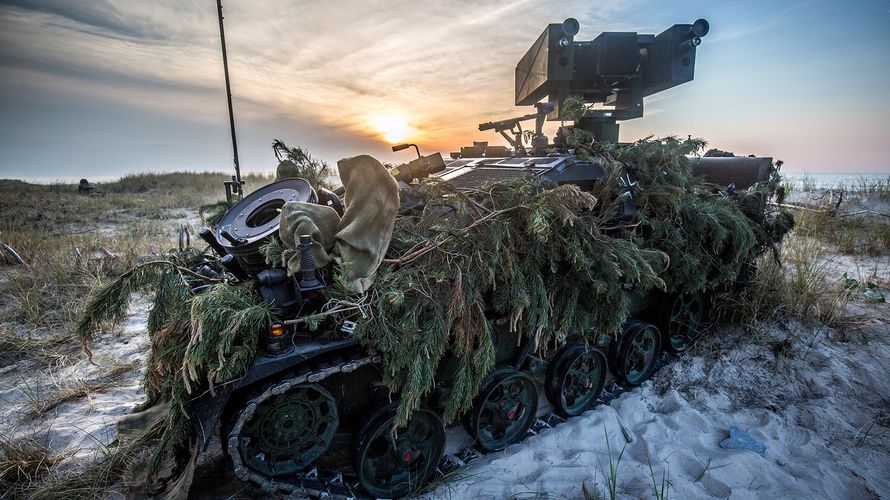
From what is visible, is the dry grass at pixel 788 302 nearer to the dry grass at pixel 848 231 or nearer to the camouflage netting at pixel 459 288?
the camouflage netting at pixel 459 288

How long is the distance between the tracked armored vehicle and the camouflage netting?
0.15 m

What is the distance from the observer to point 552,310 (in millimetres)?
3178

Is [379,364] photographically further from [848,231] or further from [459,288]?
[848,231]

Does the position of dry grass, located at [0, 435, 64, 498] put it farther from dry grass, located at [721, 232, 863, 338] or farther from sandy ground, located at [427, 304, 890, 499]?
dry grass, located at [721, 232, 863, 338]

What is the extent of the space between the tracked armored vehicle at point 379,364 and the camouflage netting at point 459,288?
0.48 feet

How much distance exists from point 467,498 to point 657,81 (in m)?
5.57

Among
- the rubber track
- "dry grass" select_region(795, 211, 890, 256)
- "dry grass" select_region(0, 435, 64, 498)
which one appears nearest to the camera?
the rubber track

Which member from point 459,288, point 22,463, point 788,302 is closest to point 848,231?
point 788,302

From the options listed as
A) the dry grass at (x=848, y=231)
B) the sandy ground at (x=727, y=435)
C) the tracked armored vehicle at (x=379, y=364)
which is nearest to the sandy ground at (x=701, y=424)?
the sandy ground at (x=727, y=435)

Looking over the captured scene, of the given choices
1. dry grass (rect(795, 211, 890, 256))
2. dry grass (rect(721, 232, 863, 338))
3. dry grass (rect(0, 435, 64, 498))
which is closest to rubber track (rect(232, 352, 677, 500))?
dry grass (rect(0, 435, 64, 498))

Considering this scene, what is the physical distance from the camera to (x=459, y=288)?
2.66 metres

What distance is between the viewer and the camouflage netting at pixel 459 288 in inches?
89.9

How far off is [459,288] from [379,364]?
69 cm

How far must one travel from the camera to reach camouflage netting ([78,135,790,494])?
7.49 feet
